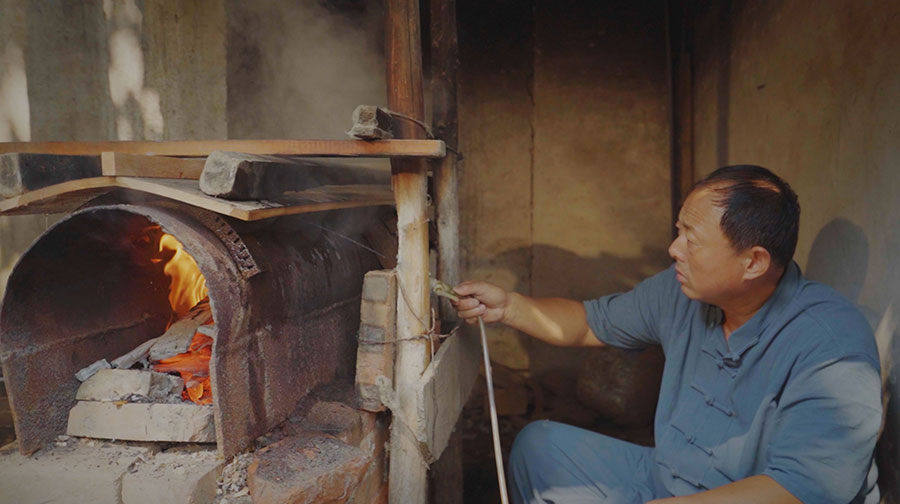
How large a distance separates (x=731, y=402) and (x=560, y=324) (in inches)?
39.6

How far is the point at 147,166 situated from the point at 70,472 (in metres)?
1.29

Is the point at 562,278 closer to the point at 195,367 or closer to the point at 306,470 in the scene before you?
the point at 195,367

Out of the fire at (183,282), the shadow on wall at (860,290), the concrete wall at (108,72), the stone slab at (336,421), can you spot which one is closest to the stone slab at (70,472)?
the stone slab at (336,421)

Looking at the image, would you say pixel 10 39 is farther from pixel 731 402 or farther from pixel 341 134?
pixel 731 402

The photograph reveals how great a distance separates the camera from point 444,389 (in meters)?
3.04

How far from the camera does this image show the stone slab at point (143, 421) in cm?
243

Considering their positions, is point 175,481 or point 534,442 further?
point 534,442

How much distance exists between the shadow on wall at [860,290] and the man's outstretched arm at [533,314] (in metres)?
1.21

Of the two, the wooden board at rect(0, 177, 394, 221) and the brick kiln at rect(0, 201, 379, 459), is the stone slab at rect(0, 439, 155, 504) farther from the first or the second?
the wooden board at rect(0, 177, 394, 221)

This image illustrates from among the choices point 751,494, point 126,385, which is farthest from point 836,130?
point 126,385

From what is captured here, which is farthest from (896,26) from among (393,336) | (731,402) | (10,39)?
(10,39)

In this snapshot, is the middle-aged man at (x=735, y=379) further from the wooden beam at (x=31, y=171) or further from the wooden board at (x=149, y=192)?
the wooden beam at (x=31, y=171)

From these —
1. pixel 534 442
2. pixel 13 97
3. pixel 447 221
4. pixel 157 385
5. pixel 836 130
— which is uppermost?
pixel 13 97

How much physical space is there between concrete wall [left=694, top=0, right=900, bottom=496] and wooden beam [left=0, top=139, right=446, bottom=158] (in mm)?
1893
